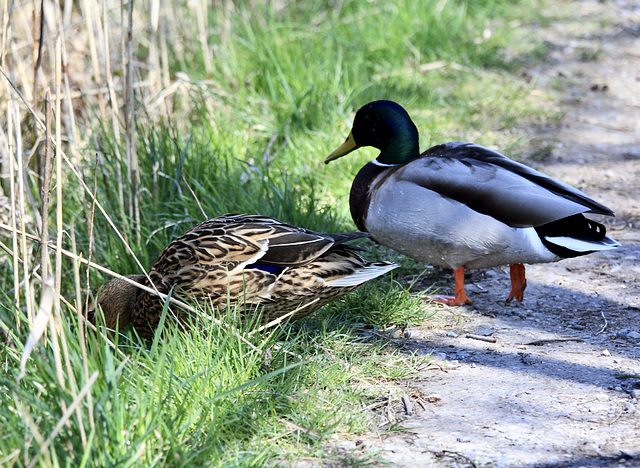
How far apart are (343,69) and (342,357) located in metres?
3.37

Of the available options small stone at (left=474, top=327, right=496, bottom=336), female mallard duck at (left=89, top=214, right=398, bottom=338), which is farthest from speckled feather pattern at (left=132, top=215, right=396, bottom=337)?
small stone at (left=474, top=327, right=496, bottom=336)

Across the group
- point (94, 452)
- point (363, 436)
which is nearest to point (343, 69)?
point (363, 436)

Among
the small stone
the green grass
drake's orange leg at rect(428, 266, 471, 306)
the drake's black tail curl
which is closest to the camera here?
the green grass

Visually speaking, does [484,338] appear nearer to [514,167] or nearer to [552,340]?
[552,340]

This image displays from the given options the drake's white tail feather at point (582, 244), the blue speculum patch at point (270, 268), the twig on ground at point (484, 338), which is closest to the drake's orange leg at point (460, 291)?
the twig on ground at point (484, 338)

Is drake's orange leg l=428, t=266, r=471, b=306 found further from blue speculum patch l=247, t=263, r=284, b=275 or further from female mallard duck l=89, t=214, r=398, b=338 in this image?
blue speculum patch l=247, t=263, r=284, b=275

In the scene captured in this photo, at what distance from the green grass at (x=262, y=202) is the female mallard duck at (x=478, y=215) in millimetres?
266

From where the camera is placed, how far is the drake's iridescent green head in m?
3.60

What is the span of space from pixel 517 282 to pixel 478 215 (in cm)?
37

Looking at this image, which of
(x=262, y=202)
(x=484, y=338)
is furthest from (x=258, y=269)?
(x=262, y=202)

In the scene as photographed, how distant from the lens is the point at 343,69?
18.5 ft

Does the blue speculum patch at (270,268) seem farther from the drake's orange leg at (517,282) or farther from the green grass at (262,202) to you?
the drake's orange leg at (517,282)

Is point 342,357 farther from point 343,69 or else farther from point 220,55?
point 220,55

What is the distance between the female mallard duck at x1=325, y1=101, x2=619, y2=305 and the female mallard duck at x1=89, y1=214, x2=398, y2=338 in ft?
1.17
